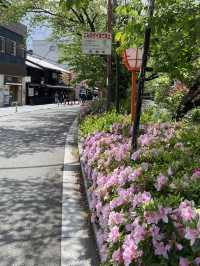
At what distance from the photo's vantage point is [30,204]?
7.66m

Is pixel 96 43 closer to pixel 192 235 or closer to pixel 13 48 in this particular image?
pixel 192 235

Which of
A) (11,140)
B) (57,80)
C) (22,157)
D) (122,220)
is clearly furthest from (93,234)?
(57,80)

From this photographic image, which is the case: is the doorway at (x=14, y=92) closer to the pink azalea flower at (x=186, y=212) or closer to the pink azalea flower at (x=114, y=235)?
the pink azalea flower at (x=114, y=235)

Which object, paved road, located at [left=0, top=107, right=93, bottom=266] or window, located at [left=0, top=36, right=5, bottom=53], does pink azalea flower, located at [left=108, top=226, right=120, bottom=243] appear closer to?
paved road, located at [left=0, top=107, right=93, bottom=266]

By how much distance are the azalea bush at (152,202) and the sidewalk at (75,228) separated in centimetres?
24

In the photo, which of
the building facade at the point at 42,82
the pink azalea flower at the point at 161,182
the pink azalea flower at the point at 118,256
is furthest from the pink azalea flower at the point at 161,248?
the building facade at the point at 42,82

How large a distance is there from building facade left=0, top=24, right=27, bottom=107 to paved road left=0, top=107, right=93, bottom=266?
34171mm

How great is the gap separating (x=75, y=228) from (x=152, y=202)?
258 centimetres

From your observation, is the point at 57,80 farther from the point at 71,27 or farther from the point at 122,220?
the point at 122,220

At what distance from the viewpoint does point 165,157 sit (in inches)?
238

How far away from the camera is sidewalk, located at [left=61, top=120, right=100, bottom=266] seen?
536 cm

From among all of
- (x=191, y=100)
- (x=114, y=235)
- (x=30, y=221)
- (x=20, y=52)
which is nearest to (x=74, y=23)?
(x=191, y=100)

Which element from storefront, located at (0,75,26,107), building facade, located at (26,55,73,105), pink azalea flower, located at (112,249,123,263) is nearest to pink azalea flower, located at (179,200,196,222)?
pink azalea flower, located at (112,249,123,263)

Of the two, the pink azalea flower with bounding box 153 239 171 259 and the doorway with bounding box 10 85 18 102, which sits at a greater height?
the pink azalea flower with bounding box 153 239 171 259
